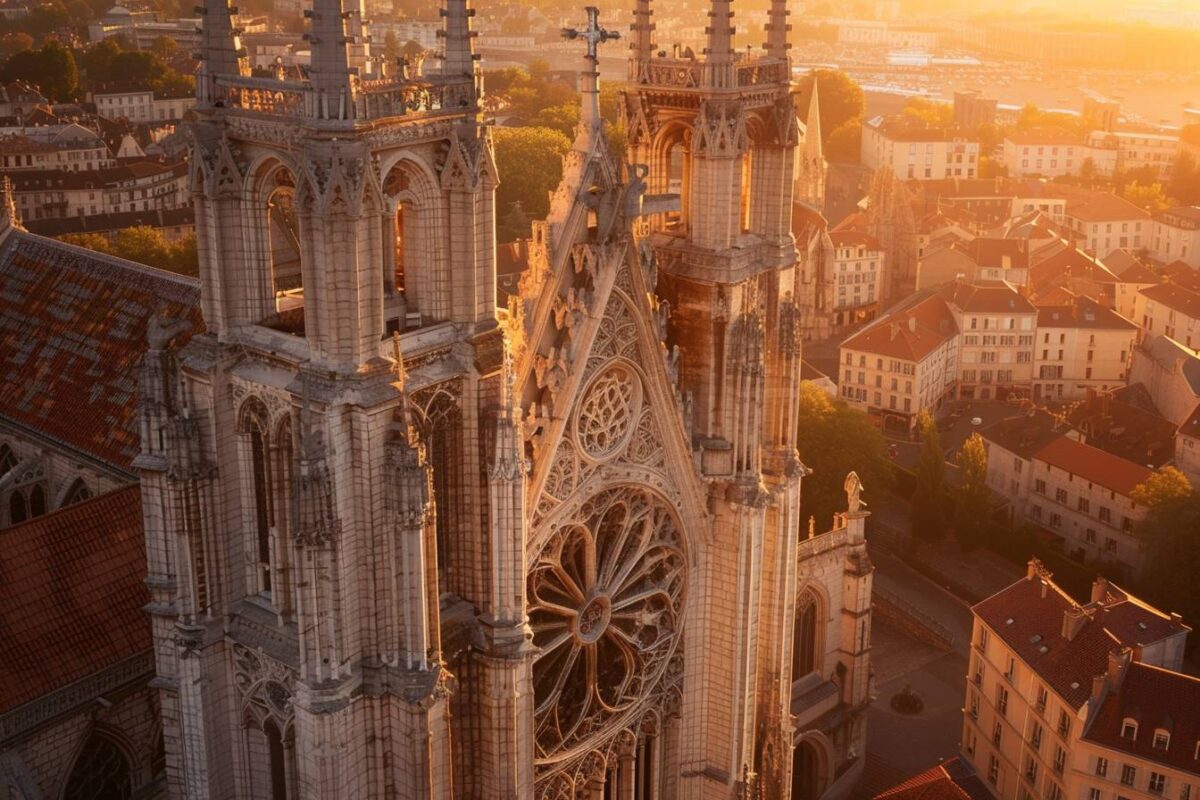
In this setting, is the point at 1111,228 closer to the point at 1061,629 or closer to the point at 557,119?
the point at 557,119

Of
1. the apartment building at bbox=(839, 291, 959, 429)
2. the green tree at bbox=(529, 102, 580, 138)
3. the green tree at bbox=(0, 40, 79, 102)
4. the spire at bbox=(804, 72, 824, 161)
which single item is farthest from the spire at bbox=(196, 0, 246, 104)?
the green tree at bbox=(0, 40, 79, 102)

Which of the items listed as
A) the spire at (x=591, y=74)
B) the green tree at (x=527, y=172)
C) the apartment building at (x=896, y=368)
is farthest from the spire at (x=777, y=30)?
the green tree at (x=527, y=172)

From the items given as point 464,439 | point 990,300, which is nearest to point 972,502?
point 990,300

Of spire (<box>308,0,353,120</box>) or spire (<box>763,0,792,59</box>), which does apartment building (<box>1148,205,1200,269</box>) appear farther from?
spire (<box>308,0,353,120</box>)

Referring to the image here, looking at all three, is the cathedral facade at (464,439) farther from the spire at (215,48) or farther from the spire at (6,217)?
the spire at (6,217)

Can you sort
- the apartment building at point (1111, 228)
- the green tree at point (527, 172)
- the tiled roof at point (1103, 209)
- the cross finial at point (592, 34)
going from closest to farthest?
the cross finial at point (592, 34) → the green tree at point (527, 172) → the apartment building at point (1111, 228) → the tiled roof at point (1103, 209)

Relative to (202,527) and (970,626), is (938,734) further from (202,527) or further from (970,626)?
(202,527)
